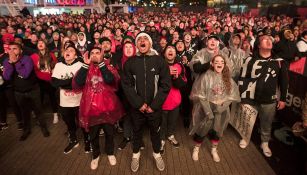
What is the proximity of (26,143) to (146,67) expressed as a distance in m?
3.21

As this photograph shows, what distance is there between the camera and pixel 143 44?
12.5ft

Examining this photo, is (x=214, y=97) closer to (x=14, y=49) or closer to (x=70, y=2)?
(x=14, y=49)

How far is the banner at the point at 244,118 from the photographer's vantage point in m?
4.66

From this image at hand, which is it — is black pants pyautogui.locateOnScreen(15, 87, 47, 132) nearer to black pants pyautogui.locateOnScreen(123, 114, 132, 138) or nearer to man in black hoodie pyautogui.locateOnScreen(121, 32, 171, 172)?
black pants pyautogui.locateOnScreen(123, 114, 132, 138)

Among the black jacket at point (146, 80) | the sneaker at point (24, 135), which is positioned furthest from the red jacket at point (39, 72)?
the black jacket at point (146, 80)

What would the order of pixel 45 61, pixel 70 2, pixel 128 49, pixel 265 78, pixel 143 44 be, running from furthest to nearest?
pixel 70 2
pixel 45 61
pixel 128 49
pixel 265 78
pixel 143 44

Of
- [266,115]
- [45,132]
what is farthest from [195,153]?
[45,132]

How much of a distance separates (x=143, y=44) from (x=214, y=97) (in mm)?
1513

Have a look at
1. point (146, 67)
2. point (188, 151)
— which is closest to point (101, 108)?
point (146, 67)

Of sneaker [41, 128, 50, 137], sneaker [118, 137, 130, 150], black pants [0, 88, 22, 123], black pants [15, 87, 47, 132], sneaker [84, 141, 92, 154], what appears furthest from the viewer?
black pants [0, 88, 22, 123]

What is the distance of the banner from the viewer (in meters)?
4.66

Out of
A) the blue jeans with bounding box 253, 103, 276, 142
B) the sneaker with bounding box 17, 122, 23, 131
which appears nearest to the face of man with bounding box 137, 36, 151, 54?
the blue jeans with bounding box 253, 103, 276, 142

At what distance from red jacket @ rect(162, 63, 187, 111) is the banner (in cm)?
135

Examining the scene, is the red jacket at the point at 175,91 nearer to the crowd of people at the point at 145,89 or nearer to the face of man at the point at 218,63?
the crowd of people at the point at 145,89
